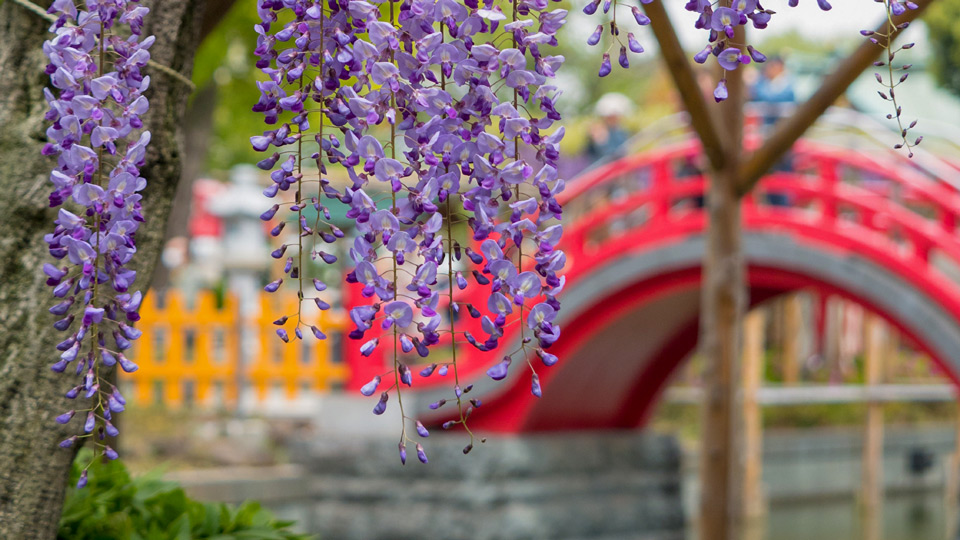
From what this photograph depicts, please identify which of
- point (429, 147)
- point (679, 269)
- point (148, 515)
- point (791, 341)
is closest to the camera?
point (429, 147)

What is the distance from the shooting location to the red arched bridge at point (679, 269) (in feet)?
24.9

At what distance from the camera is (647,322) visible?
971 centimetres

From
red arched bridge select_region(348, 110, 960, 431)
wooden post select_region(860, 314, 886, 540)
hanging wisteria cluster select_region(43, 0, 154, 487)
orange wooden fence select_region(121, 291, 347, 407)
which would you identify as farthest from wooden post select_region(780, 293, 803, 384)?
hanging wisteria cluster select_region(43, 0, 154, 487)

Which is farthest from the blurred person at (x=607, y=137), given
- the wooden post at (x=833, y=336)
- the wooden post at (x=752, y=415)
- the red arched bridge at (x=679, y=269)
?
the wooden post at (x=833, y=336)

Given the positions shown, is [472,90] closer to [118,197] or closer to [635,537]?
[118,197]

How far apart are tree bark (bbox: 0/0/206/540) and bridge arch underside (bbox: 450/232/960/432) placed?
6215 mm

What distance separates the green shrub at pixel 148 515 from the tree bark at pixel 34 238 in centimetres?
34

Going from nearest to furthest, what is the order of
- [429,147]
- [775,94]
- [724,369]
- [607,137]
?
[429,147]
[724,369]
[775,94]
[607,137]

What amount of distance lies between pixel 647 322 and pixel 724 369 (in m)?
4.19

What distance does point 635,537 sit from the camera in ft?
32.7

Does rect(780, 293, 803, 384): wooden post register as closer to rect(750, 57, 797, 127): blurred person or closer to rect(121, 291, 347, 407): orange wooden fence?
rect(750, 57, 797, 127): blurred person

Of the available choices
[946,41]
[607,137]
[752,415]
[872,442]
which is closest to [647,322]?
[607,137]

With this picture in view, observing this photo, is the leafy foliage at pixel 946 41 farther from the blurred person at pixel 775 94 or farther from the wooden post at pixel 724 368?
the wooden post at pixel 724 368

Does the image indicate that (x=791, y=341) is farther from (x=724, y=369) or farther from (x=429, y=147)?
(x=429, y=147)
